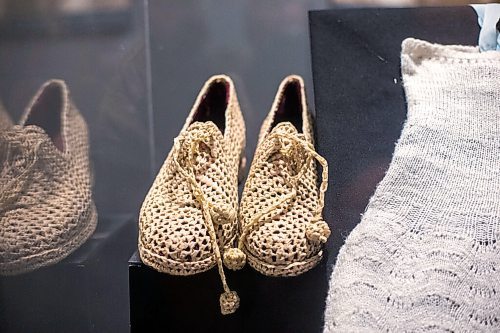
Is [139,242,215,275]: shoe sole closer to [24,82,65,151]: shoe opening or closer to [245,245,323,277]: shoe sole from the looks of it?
[245,245,323,277]: shoe sole

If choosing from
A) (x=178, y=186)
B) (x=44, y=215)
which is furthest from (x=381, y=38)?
(x=44, y=215)

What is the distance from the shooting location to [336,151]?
732 millimetres

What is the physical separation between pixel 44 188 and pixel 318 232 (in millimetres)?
271

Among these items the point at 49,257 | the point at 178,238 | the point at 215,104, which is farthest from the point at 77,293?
the point at 215,104

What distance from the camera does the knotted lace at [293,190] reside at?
60 cm

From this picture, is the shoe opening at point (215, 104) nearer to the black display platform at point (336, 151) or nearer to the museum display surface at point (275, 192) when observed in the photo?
the museum display surface at point (275, 192)

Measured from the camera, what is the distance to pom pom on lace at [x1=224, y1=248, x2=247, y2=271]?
0.60 meters

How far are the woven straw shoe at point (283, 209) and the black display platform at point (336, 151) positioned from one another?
0.03m

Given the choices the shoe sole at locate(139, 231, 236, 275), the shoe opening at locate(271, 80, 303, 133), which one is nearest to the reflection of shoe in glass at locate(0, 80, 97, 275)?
the shoe sole at locate(139, 231, 236, 275)

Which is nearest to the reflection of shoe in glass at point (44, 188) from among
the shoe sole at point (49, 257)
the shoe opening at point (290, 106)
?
the shoe sole at point (49, 257)

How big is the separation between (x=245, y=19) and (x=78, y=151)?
373 mm

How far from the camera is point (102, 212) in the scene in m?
0.78

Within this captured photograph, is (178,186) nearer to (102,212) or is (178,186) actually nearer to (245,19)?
(102,212)

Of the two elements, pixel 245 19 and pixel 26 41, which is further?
pixel 245 19
